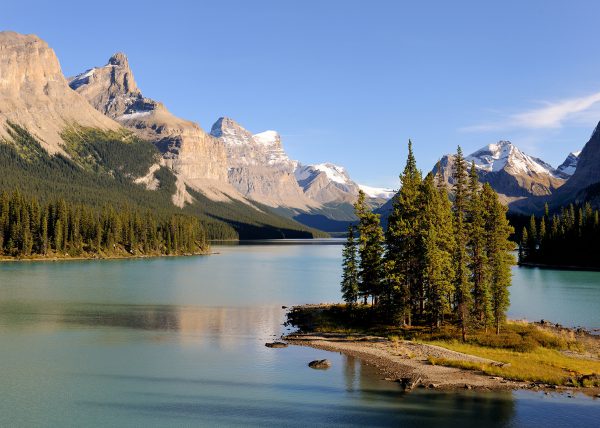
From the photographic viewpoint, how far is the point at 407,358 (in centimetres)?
5428

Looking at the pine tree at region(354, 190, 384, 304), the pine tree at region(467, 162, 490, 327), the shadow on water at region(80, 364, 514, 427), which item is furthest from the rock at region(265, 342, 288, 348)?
the pine tree at region(467, 162, 490, 327)

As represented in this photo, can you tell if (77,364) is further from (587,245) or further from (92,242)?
(587,245)

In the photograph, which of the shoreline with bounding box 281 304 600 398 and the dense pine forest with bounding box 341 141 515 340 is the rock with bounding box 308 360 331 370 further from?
the dense pine forest with bounding box 341 141 515 340

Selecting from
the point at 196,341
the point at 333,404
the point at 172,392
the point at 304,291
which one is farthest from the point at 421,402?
the point at 304,291

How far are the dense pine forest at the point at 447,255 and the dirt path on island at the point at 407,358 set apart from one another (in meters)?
6.96

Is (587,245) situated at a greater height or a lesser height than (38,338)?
greater

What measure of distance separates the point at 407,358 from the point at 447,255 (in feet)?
51.4

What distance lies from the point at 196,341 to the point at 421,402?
97.0 ft

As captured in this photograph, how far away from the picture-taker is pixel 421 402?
4253 cm

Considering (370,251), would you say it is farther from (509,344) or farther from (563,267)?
(563,267)

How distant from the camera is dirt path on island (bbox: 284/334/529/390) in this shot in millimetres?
46784

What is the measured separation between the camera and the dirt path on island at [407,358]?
46.8m

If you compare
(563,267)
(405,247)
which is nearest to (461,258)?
(405,247)

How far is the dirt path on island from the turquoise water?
1.98 metres
